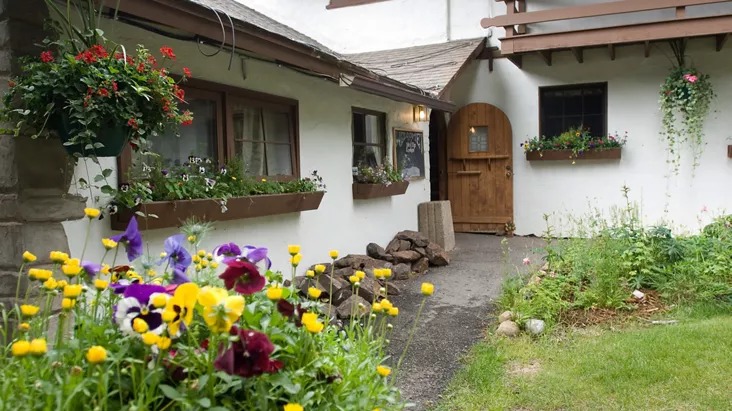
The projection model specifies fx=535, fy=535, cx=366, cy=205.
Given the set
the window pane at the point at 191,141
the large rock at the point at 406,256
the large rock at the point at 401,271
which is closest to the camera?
the window pane at the point at 191,141

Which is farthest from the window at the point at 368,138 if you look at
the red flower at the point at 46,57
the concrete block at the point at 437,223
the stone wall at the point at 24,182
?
the red flower at the point at 46,57

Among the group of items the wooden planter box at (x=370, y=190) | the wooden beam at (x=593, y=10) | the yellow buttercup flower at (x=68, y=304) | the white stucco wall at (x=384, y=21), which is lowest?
the yellow buttercup flower at (x=68, y=304)

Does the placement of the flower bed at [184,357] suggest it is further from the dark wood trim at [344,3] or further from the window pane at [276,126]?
the dark wood trim at [344,3]

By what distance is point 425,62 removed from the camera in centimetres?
836

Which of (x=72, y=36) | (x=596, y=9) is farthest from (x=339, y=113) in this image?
(x=596, y=9)

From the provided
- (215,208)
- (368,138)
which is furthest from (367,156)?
(215,208)

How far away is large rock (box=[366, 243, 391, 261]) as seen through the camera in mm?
6367

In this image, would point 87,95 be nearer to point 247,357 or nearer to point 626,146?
point 247,357

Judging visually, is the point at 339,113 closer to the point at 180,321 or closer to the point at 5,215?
the point at 5,215

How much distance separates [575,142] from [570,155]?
227 mm

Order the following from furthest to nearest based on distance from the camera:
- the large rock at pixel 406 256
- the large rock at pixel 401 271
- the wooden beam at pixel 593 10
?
the wooden beam at pixel 593 10 < the large rock at pixel 406 256 < the large rock at pixel 401 271

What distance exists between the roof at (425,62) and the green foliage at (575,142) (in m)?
1.78

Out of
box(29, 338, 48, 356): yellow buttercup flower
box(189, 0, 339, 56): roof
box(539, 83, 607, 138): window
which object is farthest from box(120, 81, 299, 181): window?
box(539, 83, 607, 138): window

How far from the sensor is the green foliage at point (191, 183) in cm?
321
